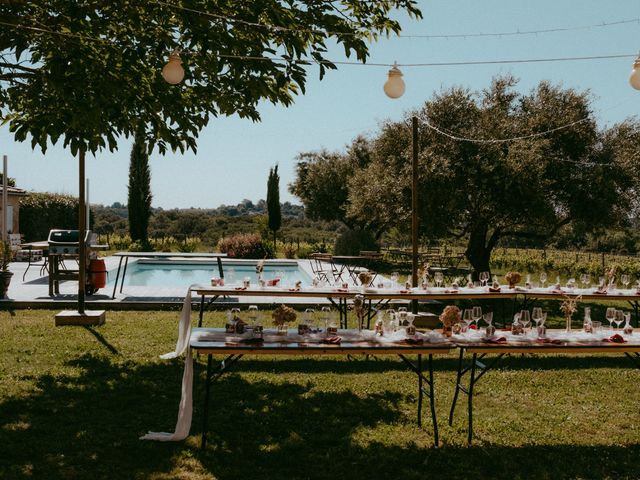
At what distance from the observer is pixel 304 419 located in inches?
197

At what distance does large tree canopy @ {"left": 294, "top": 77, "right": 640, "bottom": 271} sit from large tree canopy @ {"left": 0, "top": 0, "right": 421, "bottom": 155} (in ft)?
18.9

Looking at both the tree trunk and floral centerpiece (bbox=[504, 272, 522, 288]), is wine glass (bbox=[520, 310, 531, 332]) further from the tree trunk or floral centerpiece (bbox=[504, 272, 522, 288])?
the tree trunk

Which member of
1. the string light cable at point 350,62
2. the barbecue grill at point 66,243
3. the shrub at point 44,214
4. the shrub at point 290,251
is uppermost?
the string light cable at point 350,62

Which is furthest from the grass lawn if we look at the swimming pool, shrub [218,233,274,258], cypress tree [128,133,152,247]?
cypress tree [128,133,152,247]

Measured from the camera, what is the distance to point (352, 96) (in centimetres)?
1186

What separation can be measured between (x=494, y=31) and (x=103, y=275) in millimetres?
9007

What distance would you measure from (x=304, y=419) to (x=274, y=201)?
2206 centimetres

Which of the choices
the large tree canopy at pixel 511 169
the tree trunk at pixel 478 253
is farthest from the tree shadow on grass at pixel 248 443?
the tree trunk at pixel 478 253

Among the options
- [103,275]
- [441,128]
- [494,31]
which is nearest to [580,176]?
[441,128]

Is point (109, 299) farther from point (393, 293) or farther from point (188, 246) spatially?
A: point (188, 246)

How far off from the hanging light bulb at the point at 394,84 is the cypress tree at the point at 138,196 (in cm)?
2238

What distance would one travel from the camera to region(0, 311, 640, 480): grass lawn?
159 inches

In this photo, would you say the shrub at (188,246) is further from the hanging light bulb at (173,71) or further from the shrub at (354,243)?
the hanging light bulb at (173,71)

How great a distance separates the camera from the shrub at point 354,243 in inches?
872
